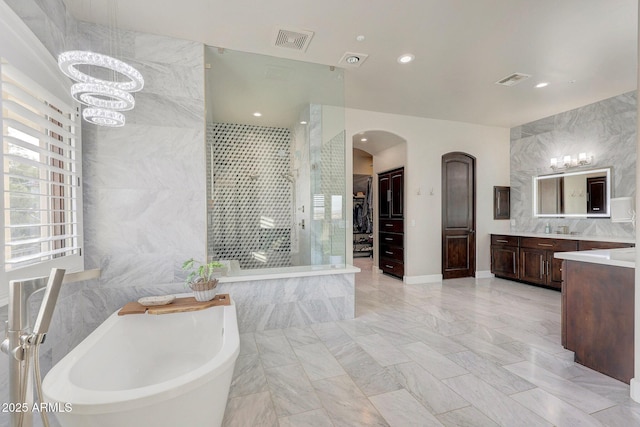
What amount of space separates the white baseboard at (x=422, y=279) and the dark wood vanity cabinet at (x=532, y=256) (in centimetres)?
128

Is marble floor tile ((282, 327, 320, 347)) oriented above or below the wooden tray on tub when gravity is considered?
below

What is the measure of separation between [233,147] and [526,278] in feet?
17.5

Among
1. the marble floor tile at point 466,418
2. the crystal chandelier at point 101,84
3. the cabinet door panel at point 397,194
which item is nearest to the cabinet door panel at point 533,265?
the cabinet door panel at point 397,194

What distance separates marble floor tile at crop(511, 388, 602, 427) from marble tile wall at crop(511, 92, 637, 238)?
3.83 m

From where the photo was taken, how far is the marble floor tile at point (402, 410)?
5.73ft

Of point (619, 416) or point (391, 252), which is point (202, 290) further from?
point (391, 252)

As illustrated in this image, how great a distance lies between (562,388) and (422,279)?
3.28m

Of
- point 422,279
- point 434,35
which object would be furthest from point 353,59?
point 422,279

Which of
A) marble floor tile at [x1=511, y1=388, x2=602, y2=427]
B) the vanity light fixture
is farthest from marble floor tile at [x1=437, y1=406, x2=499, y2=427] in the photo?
the vanity light fixture

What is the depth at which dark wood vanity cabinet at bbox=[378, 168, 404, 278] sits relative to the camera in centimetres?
555

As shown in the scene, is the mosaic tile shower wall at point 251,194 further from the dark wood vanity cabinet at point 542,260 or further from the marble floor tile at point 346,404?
the dark wood vanity cabinet at point 542,260

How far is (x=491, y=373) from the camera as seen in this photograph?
2270 mm

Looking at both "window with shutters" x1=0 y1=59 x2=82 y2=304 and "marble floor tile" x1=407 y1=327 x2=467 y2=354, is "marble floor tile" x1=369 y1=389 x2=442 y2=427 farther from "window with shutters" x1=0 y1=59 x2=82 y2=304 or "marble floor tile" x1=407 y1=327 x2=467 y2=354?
"window with shutters" x1=0 y1=59 x2=82 y2=304

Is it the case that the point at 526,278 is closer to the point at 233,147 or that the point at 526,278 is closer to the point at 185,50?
the point at 233,147
